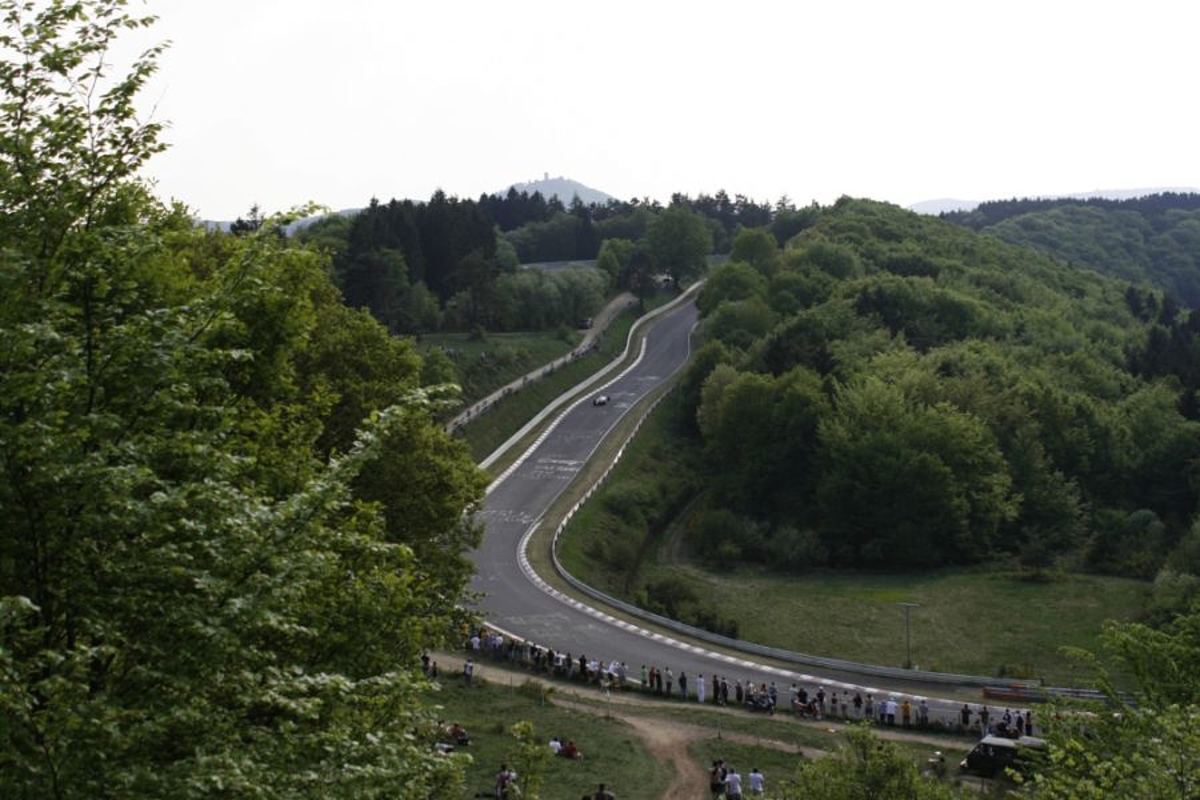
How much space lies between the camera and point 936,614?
50094 mm

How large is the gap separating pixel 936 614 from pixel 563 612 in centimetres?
1739

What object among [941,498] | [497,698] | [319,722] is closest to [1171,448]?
[941,498]

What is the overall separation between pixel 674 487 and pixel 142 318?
61.5 m

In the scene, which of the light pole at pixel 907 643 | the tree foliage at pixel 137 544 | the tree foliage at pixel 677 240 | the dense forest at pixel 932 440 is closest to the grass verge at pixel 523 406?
the dense forest at pixel 932 440

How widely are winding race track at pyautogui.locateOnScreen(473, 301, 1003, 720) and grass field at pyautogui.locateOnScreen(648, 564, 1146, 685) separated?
7.97ft

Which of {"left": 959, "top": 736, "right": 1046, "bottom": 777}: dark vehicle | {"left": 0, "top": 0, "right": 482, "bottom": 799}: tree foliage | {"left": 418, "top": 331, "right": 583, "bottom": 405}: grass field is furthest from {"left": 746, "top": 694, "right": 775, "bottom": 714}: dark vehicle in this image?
{"left": 418, "top": 331, "right": 583, "bottom": 405}: grass field

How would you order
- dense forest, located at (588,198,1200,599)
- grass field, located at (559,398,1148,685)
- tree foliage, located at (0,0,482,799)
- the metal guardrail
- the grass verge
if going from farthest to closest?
the grass verge → dense forest, located at (588,198,1200,599) → grass field, located at (559,398,1148,685) → the metal guardrail → tree foliage, located at (0,0,482,799)

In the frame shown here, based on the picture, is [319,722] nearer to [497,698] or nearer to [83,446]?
[83,446]

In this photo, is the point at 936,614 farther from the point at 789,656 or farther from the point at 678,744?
the point at 678,744

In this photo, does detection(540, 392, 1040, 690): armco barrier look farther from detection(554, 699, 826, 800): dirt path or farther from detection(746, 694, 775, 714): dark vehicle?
detection(554, 699, 826, 800): dirt path

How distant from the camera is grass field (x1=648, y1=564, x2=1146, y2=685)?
44594 millimetres

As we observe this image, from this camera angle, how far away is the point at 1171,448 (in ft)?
216

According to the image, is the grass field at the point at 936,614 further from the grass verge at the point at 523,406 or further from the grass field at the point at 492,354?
the grass field at the point at 492,354

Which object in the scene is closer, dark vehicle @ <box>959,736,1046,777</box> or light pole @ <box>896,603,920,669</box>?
dark vehicle @ <box>959,736,1046,777</box>
